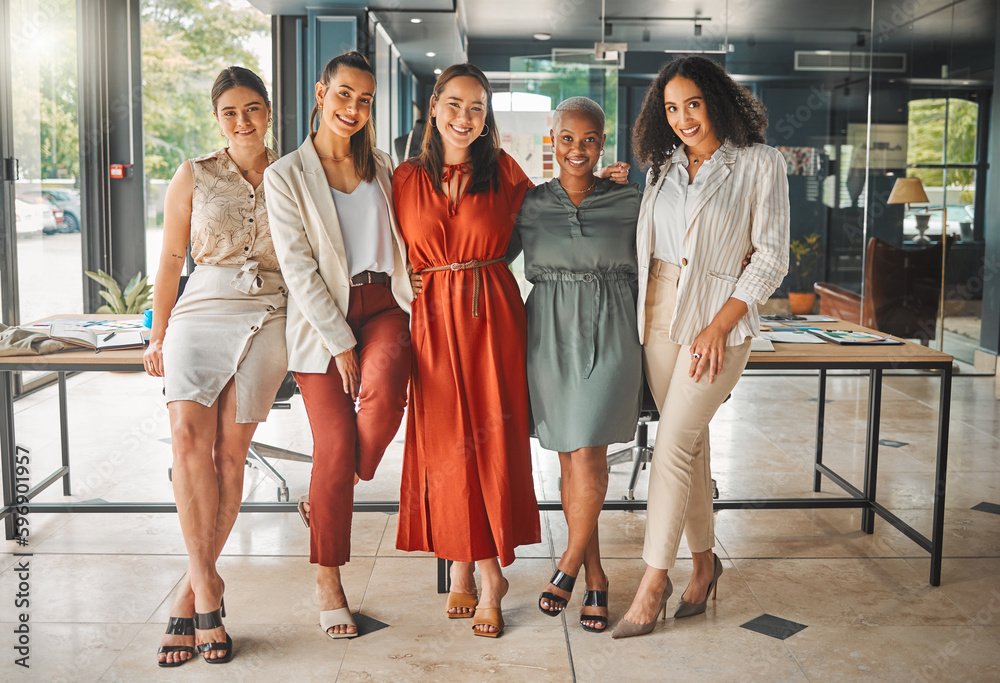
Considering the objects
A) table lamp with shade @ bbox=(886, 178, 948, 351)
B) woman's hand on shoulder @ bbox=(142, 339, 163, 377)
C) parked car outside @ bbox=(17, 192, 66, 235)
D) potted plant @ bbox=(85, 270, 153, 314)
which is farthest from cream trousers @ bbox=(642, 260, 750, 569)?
potted plant @ bbox=(85, 270, 153, 314)

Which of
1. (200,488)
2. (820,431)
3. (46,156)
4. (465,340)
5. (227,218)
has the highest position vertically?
(46,156)

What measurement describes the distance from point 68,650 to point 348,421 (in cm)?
101

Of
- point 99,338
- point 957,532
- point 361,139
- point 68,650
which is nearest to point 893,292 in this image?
point 957,532

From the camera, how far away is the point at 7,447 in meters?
3.27

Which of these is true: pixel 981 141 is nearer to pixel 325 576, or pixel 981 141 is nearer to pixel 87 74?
pixel 325 576

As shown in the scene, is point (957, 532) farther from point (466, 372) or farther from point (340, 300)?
point (340, 300)

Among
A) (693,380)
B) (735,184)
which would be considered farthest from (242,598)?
(735,184)

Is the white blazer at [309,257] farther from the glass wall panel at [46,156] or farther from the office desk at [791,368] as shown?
the glass wall panel at [46,156]

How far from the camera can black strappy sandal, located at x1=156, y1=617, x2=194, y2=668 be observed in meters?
2.34

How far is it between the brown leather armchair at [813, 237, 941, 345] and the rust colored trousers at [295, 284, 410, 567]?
5085 mm

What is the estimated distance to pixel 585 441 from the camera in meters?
2.48

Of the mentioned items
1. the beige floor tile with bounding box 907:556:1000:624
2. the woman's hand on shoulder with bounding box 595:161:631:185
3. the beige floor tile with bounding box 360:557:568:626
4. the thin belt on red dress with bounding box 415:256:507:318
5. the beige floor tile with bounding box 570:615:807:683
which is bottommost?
the beige floor tile with bounding box 360:557:568:626

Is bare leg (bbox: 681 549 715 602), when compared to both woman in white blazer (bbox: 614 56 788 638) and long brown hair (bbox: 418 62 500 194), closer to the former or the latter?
woman in white blazer (bbox: 614 56 788 638)

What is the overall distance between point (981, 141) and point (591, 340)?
18.6ft
